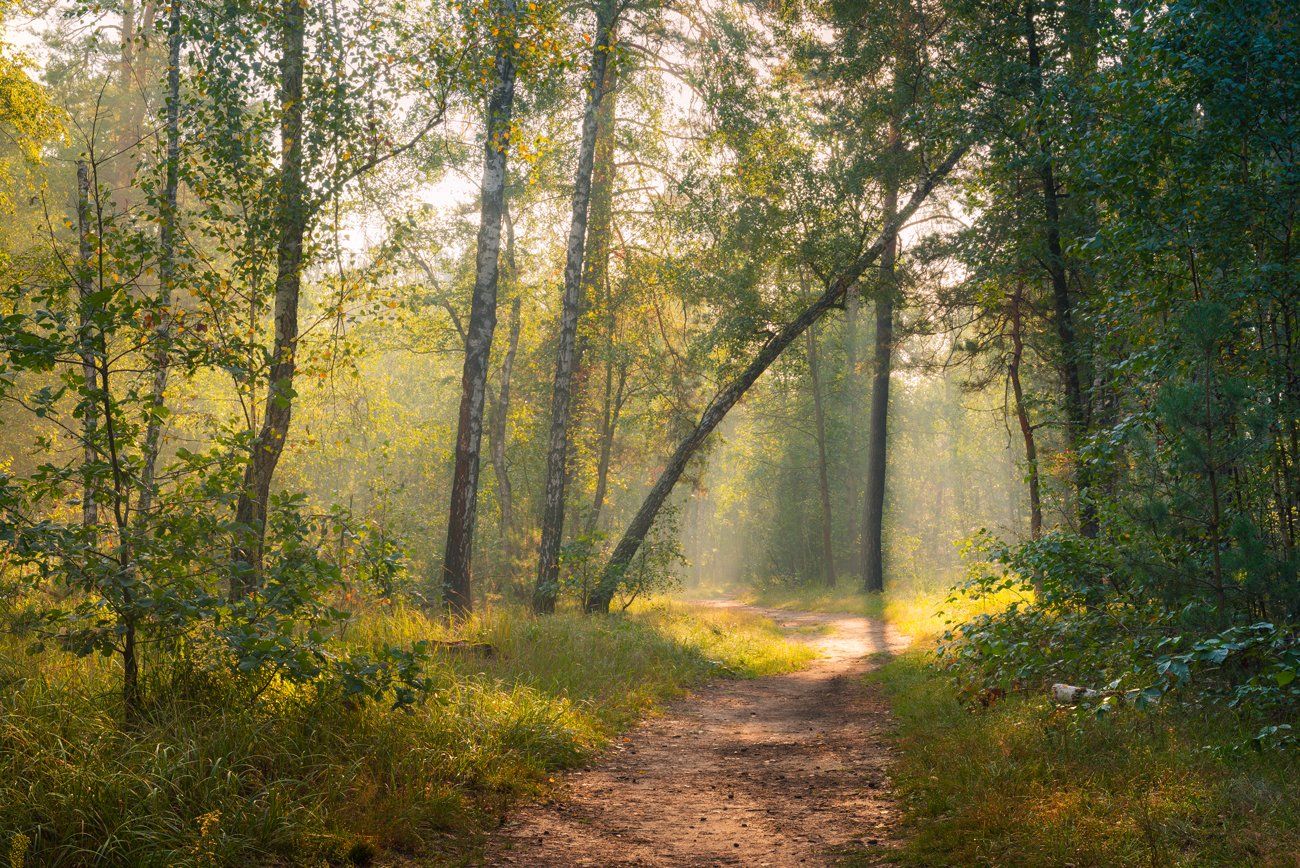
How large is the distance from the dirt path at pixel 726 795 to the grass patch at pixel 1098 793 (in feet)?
1.36

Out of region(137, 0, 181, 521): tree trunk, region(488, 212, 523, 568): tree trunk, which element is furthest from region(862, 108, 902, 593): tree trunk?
region(137, 0, 181, 521): tree trunk

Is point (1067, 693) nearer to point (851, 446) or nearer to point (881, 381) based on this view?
point (881, 381)

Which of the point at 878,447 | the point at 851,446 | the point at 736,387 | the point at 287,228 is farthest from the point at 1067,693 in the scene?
the point at 851,446

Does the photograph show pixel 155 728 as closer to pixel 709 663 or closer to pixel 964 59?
pixel 709 663

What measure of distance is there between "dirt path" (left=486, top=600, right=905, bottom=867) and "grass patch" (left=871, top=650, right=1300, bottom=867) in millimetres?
415

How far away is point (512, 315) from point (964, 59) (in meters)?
17.2

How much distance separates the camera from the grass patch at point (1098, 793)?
362cm

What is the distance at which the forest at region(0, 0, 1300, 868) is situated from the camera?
14.0 feet

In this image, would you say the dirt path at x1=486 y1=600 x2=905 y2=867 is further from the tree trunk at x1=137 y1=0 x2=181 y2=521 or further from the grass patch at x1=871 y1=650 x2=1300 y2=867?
the tree trunk at x1=137 y1=0 x2=181 y2=521

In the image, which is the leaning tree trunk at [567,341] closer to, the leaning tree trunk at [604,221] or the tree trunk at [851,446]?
the leaning tree trunk at [604,221]

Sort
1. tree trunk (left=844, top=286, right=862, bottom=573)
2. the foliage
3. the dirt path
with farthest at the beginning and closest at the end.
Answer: tree trunk (left=844, top=286, right=862, bottom=573), the foliage, the dirt path

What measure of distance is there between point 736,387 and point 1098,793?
11.6 meters

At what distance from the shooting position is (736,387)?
614 inches

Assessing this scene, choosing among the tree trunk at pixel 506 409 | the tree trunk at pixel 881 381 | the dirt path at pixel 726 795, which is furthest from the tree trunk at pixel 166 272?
the tree trunk at pixel 506 409
